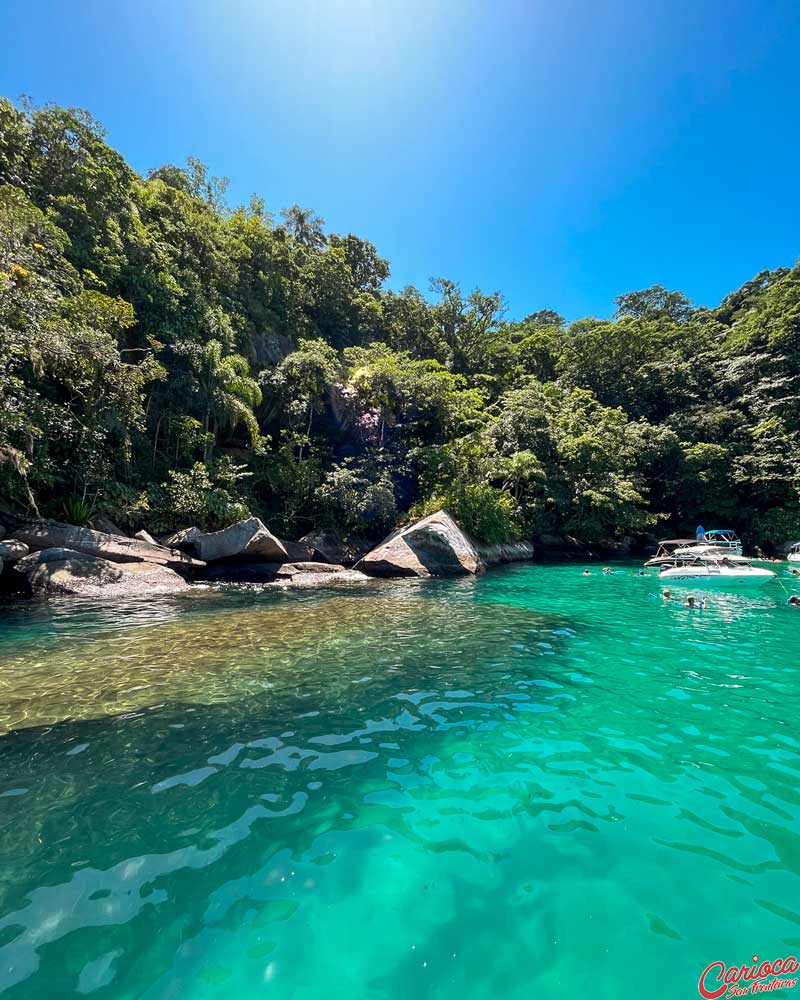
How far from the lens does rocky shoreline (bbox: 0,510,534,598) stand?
45.9 ft

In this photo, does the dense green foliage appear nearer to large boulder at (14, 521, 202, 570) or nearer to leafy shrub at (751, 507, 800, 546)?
leafy shrub at (751, 507, 800, 546)

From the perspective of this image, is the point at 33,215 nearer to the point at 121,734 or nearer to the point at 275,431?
the point at 275,431

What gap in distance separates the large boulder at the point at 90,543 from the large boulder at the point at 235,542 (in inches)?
53.4

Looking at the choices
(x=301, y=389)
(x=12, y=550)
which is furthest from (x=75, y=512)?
(x=301, y=389)

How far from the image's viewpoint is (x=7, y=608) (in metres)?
11.9

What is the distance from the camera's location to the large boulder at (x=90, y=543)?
15078 mm

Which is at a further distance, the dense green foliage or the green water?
the dense green foliage

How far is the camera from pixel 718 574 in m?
18.2

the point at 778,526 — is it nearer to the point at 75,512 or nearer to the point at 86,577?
the point at 86,577

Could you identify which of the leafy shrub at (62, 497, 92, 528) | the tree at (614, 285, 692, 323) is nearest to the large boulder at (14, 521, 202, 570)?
the leafy shrub at (62, 497, 92, 528)

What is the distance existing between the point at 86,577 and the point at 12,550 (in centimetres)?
248

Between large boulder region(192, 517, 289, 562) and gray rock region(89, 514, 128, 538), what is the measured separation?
9.51ft

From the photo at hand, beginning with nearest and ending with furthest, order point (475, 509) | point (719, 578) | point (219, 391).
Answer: point (719, 578)
point (219, 391)
point (475, 509)

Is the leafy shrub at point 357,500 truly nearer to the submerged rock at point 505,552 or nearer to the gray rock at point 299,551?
the gray rock at point 299,551
